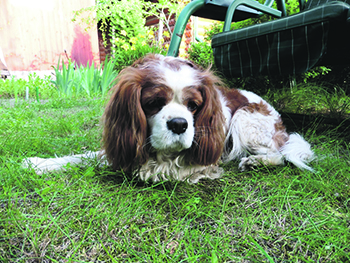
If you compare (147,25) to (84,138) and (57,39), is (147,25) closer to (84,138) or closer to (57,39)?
(57,39)

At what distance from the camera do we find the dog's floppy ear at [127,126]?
53.6 inches

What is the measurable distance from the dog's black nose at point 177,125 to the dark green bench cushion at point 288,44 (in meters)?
1.15

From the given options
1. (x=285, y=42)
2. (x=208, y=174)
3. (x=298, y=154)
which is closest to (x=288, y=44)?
(x=285, y=42)

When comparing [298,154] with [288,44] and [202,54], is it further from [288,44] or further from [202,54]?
[202,54]

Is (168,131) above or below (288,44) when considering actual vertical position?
below

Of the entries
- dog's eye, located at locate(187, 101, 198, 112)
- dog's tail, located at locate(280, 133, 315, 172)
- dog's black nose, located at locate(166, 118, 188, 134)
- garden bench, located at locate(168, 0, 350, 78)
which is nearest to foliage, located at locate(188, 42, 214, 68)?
garden bench, located at locate(168, 0, 350, 78)

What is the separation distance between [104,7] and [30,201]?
8.50 metres

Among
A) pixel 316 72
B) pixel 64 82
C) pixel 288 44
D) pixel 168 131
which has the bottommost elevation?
pixel 64 82

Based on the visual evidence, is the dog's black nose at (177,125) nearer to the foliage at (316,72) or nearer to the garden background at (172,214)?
the garden background at (172,214)

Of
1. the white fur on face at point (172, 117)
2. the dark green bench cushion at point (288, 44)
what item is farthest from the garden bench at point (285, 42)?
the white fur on face at point (172, 117)

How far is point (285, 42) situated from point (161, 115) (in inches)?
48.1

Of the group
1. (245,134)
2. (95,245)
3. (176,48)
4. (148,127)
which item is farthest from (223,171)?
(176,48)

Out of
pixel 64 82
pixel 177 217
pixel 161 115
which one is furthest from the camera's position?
pixel 64 82

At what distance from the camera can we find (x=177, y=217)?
1.21 m
